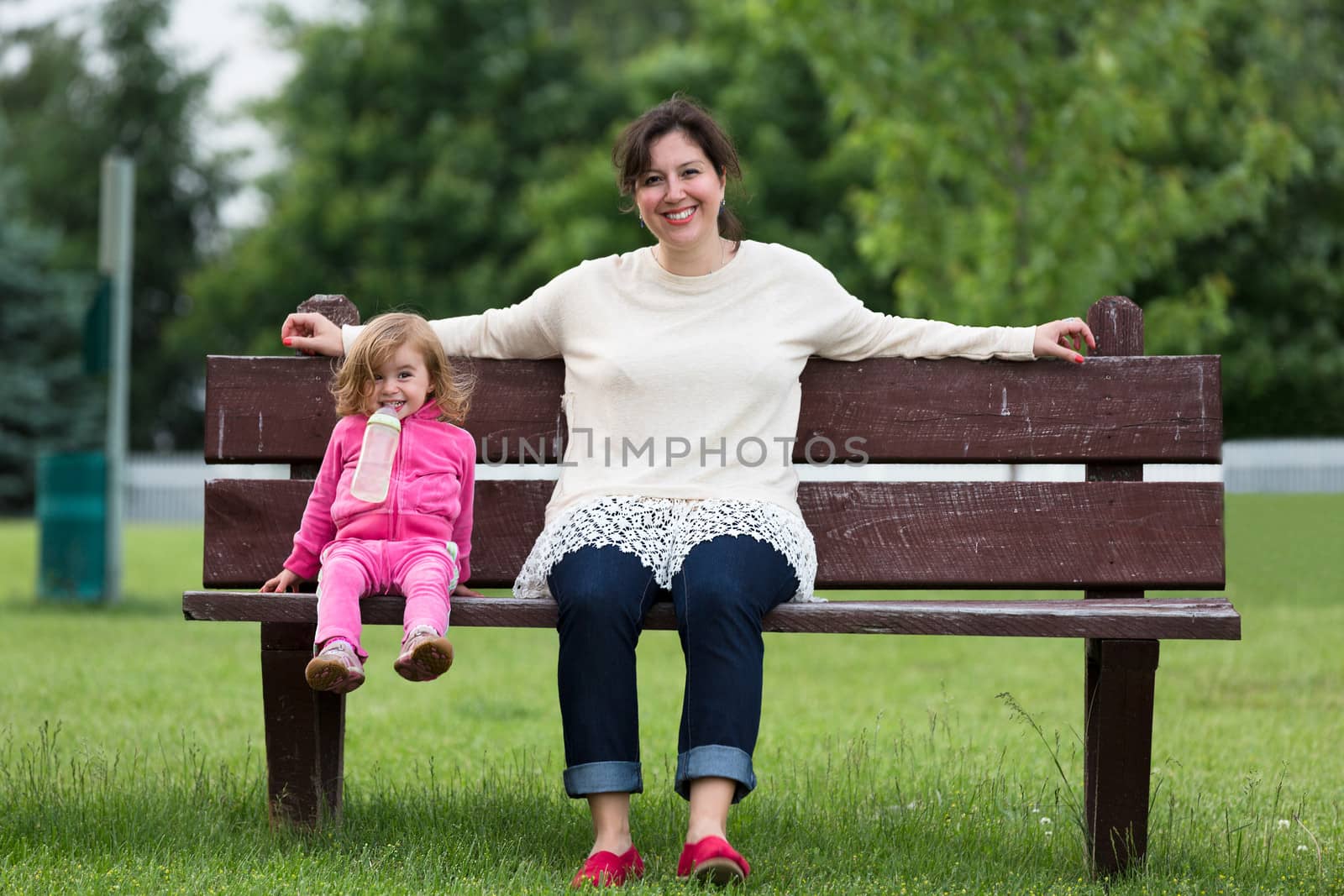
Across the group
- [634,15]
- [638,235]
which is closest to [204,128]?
[634,15]

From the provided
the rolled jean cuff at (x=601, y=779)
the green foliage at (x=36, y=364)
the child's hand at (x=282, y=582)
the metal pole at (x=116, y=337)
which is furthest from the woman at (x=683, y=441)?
the green foliage at (x=36, y=364)

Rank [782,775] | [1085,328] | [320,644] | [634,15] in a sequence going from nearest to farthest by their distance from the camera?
[320,644] → [1085,328] → [782,775] → [634,15]

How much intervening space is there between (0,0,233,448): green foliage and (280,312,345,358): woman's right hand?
101 ft

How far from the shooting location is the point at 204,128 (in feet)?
111

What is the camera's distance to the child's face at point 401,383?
11.7 feet

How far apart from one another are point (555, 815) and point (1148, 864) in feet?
4.44

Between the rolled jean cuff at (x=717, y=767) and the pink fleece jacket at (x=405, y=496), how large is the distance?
0.77 metres

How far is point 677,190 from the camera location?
3.63 meters

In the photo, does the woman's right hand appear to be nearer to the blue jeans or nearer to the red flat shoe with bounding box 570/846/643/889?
the blue jeans

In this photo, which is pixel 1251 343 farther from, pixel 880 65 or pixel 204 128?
pixel 204 128

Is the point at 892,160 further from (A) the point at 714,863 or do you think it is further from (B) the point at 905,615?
(A) the point at 714,863

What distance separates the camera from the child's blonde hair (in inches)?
141

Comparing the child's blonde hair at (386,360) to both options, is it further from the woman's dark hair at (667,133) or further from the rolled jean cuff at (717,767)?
the rolled jean cuff at (717,767)

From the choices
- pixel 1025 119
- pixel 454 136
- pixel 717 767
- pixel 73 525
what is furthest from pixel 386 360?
pixel 454 136
